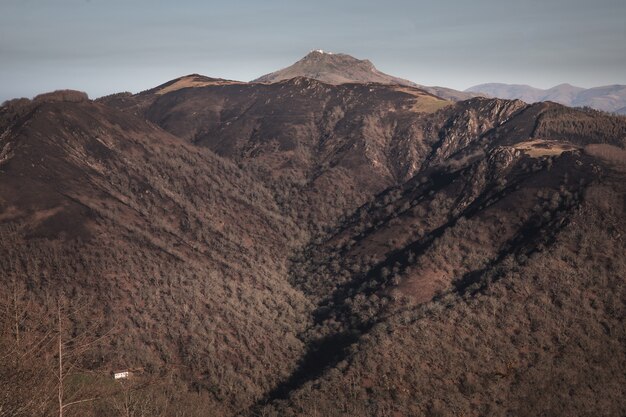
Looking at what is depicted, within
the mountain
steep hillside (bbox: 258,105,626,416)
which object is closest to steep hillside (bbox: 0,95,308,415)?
the mountain

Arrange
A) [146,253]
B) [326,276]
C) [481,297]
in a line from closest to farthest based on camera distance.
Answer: [481,297]
[146,253]
[326,276]

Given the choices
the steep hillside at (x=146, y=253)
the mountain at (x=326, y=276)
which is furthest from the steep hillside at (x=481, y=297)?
the steep hillside at (x=146, y=253)

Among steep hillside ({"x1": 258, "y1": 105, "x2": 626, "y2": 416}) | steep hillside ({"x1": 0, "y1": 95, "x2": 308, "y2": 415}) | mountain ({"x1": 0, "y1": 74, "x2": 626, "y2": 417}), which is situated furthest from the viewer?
steep hillside ({"x1": 0, "y1": 95, "x2": 308, "y2": 415})

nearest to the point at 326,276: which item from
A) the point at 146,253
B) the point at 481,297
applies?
the point at 481,297

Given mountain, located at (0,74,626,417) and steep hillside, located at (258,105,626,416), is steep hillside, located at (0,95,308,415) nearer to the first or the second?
mountain, located at (0,74,626,417)

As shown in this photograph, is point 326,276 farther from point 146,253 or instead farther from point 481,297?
point 146,253

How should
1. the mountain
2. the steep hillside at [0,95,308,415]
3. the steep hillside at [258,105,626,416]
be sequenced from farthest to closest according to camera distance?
the steep hillside at [0,95,308,415] < the mountain < the steep hillside at [258,105,626,416]

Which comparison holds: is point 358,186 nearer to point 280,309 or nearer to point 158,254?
point 280,309

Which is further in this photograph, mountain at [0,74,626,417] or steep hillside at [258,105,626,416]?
mountain at [0,74,626,417]
